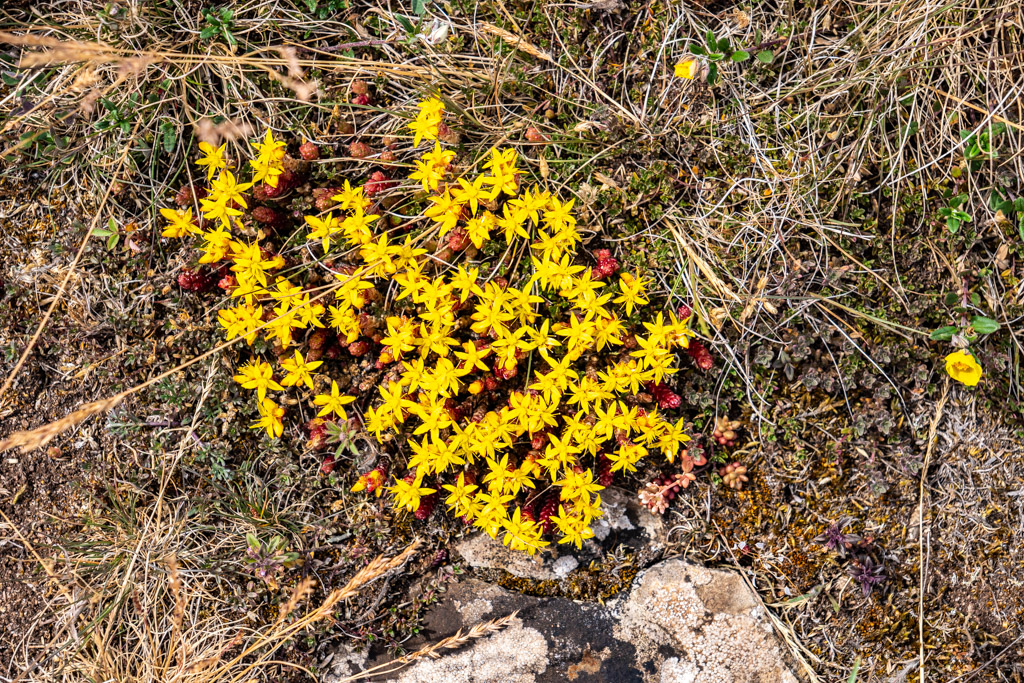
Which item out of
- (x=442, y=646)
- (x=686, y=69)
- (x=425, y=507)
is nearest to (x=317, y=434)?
(x=425, y=507)

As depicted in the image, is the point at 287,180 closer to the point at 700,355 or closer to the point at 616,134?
the point at 616,134

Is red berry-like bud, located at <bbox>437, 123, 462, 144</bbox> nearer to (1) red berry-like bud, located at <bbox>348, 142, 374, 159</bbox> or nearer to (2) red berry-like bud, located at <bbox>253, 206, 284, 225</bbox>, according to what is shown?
(1) red berry-like bud, located at <bbox>348, 142, 374, 159</bbox>

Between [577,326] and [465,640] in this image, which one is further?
[465,640]

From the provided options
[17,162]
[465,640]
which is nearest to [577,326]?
[465,640]

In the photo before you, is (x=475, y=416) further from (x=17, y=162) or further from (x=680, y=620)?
(x=17, y=162)

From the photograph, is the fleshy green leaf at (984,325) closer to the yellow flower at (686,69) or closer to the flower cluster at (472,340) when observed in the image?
the flower cluster at (472,340)

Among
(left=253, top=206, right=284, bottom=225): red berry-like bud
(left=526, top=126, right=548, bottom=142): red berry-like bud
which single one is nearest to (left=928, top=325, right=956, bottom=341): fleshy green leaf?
(left=526, top=126, right=548, bottom=142): red berry-like bud
